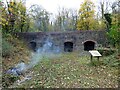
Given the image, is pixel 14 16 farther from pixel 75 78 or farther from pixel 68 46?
pixel 75 78

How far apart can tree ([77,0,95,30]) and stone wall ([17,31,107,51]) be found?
5798mm

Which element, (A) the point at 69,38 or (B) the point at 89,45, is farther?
(B) the point at 89,45

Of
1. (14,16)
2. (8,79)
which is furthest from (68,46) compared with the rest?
(8,79)

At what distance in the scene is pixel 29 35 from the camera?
18484 millimetres

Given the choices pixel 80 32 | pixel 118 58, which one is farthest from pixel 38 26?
pixel 118 58

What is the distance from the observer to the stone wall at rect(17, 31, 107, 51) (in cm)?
1675

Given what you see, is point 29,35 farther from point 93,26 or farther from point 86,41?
point 93,26

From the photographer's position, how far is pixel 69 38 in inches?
682

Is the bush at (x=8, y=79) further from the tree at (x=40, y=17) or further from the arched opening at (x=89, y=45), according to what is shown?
the tree at (x=40, y=17)

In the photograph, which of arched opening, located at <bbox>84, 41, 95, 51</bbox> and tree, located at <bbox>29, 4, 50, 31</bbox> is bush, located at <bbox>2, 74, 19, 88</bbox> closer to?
arched opening, located at <bbox>84, 41, 95, 51</bbox>

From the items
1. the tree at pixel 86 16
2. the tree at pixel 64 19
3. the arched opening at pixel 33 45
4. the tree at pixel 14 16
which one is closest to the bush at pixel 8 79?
the tree at pixel 14 16

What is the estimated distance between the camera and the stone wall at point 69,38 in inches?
659

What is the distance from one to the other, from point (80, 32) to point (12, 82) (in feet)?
35.2

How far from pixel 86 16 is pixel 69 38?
252 inches
